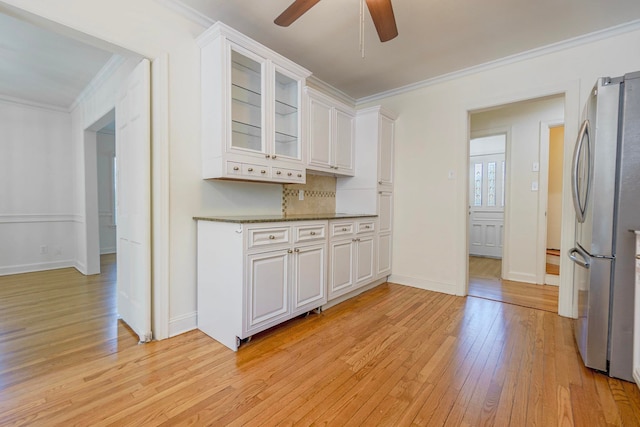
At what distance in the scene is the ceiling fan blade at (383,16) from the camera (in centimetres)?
155

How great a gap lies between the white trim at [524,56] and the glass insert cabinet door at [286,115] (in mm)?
1623

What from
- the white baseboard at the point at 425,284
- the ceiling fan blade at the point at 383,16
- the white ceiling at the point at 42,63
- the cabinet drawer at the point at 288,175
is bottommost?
the white baseboard at the point at 425,284

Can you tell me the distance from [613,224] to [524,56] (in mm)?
2014

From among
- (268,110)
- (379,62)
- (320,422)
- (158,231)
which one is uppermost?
(379,62)

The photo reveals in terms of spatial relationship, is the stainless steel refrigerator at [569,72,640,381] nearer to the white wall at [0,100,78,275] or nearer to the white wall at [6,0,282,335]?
the white wall at [6,0,282,335]

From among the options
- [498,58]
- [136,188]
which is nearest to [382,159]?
[498,58]

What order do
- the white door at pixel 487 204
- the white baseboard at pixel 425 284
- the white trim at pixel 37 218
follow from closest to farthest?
the white baseboard at pixel 425 284
the white trim at pixel 37 218
the white door at pixel 487 204

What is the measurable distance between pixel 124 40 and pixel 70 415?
2216 millimetres

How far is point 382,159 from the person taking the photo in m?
3.47

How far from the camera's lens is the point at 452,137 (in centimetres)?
327

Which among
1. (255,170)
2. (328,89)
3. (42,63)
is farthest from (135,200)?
(328,89)

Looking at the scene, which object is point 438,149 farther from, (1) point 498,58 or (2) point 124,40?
(2) point 124,40

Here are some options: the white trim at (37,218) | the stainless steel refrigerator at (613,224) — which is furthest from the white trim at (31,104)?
the stainless steel refrigerator at (613,224)

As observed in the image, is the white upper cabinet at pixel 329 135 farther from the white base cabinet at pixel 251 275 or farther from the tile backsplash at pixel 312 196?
the white base cabinet at pixel 251 275
